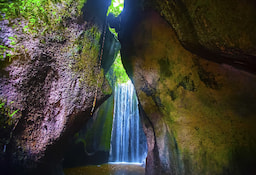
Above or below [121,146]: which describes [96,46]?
above

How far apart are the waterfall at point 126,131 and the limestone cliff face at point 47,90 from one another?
20.6 feet

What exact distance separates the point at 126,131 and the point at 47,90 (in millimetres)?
7611

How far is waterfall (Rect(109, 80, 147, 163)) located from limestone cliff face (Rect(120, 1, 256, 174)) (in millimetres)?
5316

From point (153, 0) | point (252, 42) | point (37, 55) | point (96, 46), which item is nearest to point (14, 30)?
point (37, 55)

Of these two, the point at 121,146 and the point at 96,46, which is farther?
the point at 121,146

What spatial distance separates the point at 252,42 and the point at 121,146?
31.1ft

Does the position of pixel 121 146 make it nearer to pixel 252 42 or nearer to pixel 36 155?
pixel 36 155

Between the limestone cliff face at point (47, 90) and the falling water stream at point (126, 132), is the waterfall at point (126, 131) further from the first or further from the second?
the limestone cliff face at point (47, 90)

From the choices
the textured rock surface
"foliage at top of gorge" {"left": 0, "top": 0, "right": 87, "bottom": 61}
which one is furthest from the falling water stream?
the textured rock surface

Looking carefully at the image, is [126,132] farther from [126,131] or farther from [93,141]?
[93,141]

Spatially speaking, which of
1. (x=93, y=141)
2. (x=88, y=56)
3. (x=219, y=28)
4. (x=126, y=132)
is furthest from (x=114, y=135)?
(x=219, y=28)

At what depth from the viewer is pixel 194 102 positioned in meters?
3.62

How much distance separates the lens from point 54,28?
4.14 m

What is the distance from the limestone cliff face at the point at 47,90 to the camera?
3342 mm
